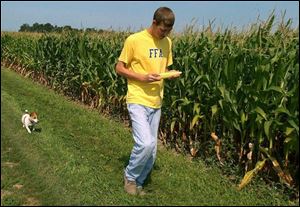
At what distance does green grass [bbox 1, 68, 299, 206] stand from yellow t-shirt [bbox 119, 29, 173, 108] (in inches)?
43.4

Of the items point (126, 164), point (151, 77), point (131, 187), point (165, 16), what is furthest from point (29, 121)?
point (165, 16)

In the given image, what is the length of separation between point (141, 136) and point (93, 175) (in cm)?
124

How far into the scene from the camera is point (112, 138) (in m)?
8.34

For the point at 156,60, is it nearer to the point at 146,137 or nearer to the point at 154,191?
Answer: the point at 146,137

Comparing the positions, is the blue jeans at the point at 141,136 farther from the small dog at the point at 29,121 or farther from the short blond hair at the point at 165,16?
the small dog at the point at 29,121

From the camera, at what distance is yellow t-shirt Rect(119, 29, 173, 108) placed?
5.13m

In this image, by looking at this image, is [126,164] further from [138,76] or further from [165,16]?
[165,16]

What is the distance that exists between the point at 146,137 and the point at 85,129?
4159 mm

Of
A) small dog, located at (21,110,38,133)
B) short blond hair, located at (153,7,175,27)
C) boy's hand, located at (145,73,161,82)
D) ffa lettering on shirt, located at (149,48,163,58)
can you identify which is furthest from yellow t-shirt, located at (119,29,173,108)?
small dog, located at (21,110,38,133)

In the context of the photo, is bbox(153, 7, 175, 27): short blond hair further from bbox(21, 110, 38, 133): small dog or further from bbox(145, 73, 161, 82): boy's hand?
bbox(21, 110, 38, 133): small dog

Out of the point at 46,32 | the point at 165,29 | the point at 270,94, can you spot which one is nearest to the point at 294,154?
the point at 270,94

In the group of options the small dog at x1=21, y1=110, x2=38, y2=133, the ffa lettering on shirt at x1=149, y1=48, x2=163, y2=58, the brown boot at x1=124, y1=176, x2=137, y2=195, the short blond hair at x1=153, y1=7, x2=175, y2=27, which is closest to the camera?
the short blond hair at x1=153, y1=7, x2=175, y2=27

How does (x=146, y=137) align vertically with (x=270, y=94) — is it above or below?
below

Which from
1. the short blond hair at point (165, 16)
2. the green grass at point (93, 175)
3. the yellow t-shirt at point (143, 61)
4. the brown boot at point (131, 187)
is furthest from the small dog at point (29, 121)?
the short blond hair at point (165, 16)
